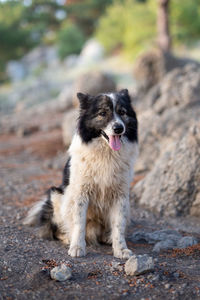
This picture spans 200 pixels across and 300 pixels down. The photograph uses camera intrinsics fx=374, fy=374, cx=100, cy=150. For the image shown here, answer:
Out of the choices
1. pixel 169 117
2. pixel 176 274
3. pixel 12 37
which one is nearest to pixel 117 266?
pixel 176 274

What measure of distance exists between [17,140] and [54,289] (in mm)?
10661

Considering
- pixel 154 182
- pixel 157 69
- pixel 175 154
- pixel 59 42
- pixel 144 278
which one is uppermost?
pixel 59 42

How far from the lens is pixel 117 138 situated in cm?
430

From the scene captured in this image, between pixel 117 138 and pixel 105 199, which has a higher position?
pixel 117 138

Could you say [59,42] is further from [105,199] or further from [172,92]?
[105,199]

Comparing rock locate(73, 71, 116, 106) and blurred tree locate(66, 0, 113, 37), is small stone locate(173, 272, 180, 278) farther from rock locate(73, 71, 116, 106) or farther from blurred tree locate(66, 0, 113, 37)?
blurred tree locate(66, 0, 113, 37)

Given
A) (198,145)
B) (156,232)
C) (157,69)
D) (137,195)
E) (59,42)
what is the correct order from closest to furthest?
(156,232)
(198,145)
(137,195)
(157,69)
(59,42)

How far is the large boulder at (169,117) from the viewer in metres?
7.91

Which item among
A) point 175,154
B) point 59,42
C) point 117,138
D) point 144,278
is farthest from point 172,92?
point 59,42

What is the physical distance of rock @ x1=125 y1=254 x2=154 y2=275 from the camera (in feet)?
11.4

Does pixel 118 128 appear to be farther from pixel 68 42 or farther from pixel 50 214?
pixel 68 42

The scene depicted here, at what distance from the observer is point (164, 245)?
448 centimetres

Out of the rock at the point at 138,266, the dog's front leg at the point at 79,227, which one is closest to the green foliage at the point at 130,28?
the dog's front leg at the point at 79,227

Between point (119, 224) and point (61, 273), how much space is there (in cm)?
119
